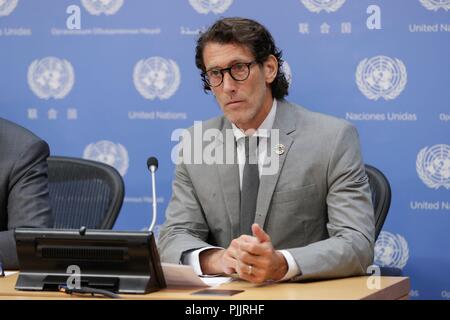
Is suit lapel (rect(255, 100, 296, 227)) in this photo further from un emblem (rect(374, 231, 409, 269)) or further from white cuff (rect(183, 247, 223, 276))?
un emblem (rect(374, 231, 409, 269))

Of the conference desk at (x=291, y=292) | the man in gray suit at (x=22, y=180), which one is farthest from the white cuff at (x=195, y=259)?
the man in gray suit at (x=22, y=180)

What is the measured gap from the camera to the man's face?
3.15m

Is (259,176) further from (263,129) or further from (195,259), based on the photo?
(195,259)

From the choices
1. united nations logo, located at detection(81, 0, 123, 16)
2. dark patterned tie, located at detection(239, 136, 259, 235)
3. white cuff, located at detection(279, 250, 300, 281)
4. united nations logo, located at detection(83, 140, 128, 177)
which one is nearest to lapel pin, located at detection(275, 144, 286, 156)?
dark patterned tie, located at detection(239, 136, 259, 235)

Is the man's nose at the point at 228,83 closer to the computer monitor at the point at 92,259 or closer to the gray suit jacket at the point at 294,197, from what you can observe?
the gray suit jacket at the point at 294,197

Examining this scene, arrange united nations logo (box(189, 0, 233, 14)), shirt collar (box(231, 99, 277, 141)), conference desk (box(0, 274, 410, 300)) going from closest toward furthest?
conference desk (box(0, 274, 410, 300)) → shirt collar (box(231, 99, 277, 141)) → united nations logo (box(189, 0, 233, 14))

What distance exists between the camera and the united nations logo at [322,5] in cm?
419

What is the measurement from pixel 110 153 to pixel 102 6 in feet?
2.64

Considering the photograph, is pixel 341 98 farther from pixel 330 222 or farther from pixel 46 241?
pixel 46 241

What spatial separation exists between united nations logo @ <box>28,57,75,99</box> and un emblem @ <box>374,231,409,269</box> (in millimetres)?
1885

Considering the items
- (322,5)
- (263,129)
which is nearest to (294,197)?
(263,129)

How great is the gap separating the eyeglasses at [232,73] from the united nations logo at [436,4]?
4.29 ft

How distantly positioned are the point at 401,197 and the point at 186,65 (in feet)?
4.32

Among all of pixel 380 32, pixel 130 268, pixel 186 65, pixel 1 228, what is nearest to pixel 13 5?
pixel 186 65
